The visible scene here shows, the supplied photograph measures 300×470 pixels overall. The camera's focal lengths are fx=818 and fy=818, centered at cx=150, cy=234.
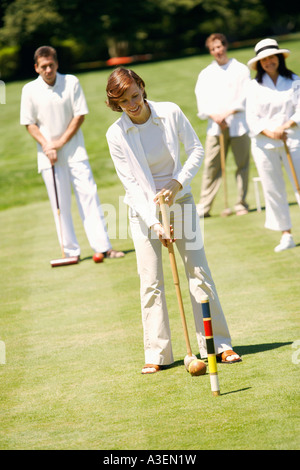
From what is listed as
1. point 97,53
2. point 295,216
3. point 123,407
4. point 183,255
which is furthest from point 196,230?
point 97,53

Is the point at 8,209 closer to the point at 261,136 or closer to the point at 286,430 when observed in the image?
the point at 261,136

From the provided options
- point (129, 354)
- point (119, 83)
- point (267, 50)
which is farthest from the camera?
point (267, 50)

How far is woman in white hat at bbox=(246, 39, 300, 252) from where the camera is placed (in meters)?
8.96

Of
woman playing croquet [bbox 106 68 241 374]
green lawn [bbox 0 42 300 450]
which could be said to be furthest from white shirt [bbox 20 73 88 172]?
woman playing croquet [bbox 106 68 241 374]

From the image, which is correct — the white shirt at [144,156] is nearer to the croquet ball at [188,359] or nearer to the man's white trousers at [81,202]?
the croquet ball at [188,359]

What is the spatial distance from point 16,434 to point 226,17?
5449cm

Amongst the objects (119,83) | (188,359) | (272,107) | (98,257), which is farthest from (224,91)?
(188,359)

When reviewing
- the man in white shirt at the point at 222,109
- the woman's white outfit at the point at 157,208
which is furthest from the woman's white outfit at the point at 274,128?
the woman's white outfit at the point at 157,208

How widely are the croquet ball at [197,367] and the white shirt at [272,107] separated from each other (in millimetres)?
4165

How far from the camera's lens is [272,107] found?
9102 mm

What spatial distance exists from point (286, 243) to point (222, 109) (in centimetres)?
308

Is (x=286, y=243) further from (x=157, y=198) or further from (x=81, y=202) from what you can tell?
(x=157, y=198)

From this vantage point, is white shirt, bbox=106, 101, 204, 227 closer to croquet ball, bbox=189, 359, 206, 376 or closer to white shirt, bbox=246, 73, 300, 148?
croquet ball, bbox=189, 359, 206, 376

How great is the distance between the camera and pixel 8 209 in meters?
15.0
